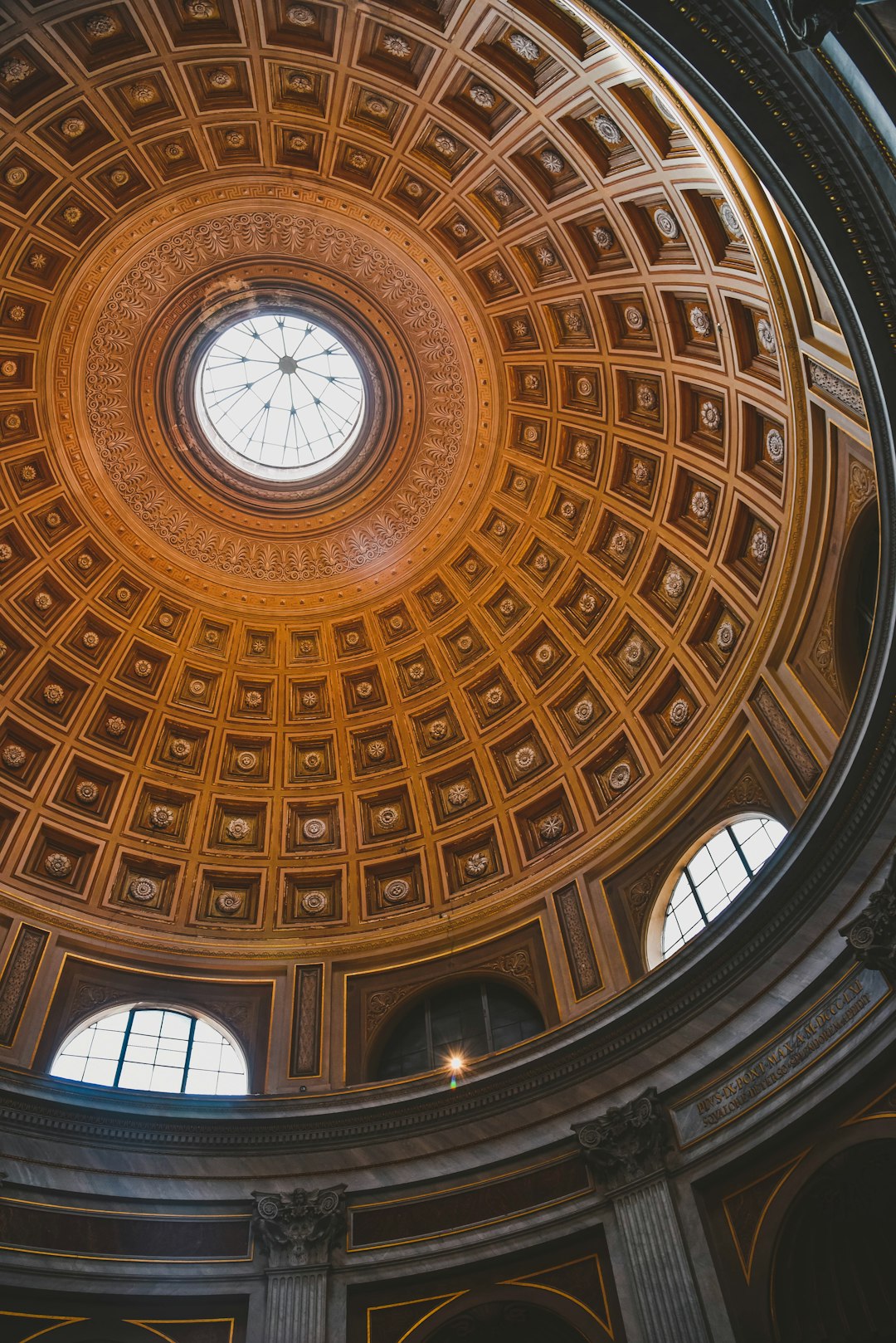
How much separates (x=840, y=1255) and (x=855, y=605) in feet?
29.7

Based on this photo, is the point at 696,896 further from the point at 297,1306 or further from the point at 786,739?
the point at 297,1306

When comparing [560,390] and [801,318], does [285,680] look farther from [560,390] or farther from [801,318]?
[801,318]

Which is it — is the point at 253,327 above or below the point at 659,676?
above

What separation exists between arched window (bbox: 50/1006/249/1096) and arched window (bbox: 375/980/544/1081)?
2971 mm

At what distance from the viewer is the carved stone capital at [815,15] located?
658 centimetres

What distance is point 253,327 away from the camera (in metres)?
24.5

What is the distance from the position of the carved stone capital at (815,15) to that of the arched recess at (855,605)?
29.5 feet

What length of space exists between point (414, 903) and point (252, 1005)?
4005 mm

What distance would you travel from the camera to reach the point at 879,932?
11977mm

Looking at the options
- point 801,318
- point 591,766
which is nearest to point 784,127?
point 801,318

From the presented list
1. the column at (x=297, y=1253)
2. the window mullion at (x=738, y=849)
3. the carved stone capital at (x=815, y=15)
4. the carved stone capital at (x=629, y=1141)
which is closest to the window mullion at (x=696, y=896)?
the window mullion at (x=738, y=849)

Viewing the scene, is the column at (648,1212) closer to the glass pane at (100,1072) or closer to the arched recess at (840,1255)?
the arched recess at (840,1255)

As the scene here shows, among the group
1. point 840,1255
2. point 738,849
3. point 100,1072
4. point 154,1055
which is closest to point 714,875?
point 738,849

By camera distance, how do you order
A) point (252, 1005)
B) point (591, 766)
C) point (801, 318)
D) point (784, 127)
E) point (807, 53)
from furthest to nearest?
point (591, 766) → point (252, 1005) → point (801, 318) → point (784, 127) → point (807, 53)
